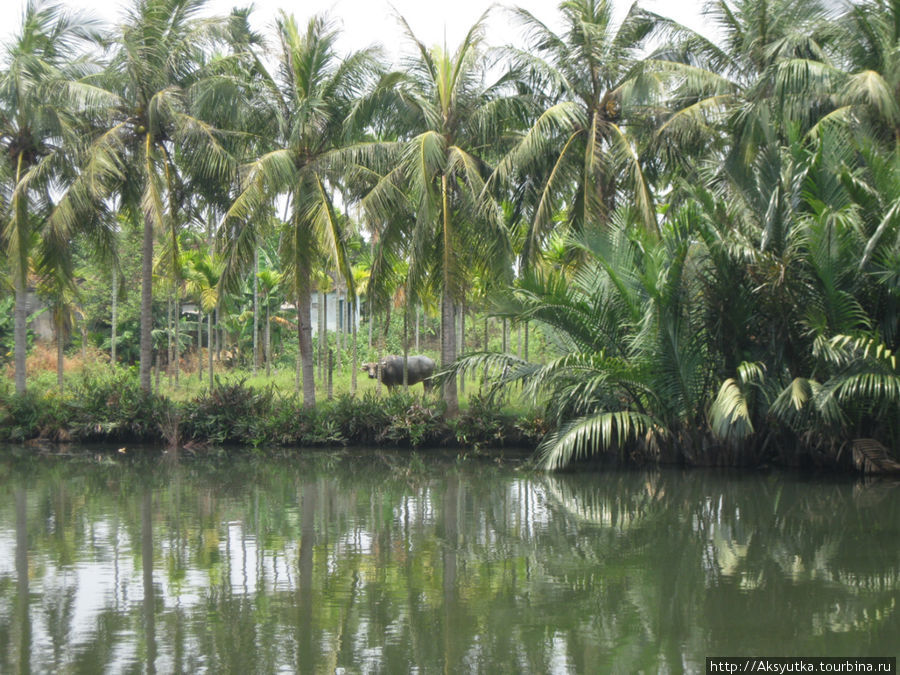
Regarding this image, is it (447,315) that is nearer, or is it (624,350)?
(624,350)

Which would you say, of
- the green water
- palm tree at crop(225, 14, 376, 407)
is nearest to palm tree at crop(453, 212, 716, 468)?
the green water

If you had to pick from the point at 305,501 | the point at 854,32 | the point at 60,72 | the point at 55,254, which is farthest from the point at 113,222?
the point at 854,32

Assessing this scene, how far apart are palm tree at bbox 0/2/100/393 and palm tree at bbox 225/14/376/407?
4266 mm

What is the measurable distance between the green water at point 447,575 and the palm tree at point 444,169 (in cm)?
621

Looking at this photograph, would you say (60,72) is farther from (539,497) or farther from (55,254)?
(539,497)

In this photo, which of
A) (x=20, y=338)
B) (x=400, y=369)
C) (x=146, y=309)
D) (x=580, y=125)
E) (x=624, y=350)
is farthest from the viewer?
(x=400, y=369)

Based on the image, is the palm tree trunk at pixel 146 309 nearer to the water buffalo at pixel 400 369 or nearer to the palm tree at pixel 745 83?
the water buffalo at pixel 400 369

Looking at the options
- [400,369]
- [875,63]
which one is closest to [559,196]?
[875,63]

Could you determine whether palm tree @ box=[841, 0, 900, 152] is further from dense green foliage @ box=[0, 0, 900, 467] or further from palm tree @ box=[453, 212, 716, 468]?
palm tree @ box=[453, 212, 716, 468]

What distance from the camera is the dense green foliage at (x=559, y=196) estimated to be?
15086mm

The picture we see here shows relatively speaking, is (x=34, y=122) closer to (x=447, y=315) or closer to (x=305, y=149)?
(x=305, y=149)

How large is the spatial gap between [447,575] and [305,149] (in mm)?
14781

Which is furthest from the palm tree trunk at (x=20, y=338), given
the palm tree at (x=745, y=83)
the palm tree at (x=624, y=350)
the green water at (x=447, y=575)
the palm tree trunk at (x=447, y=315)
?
the palm tree at (x=745, y=83)

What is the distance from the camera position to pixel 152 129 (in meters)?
21.8
